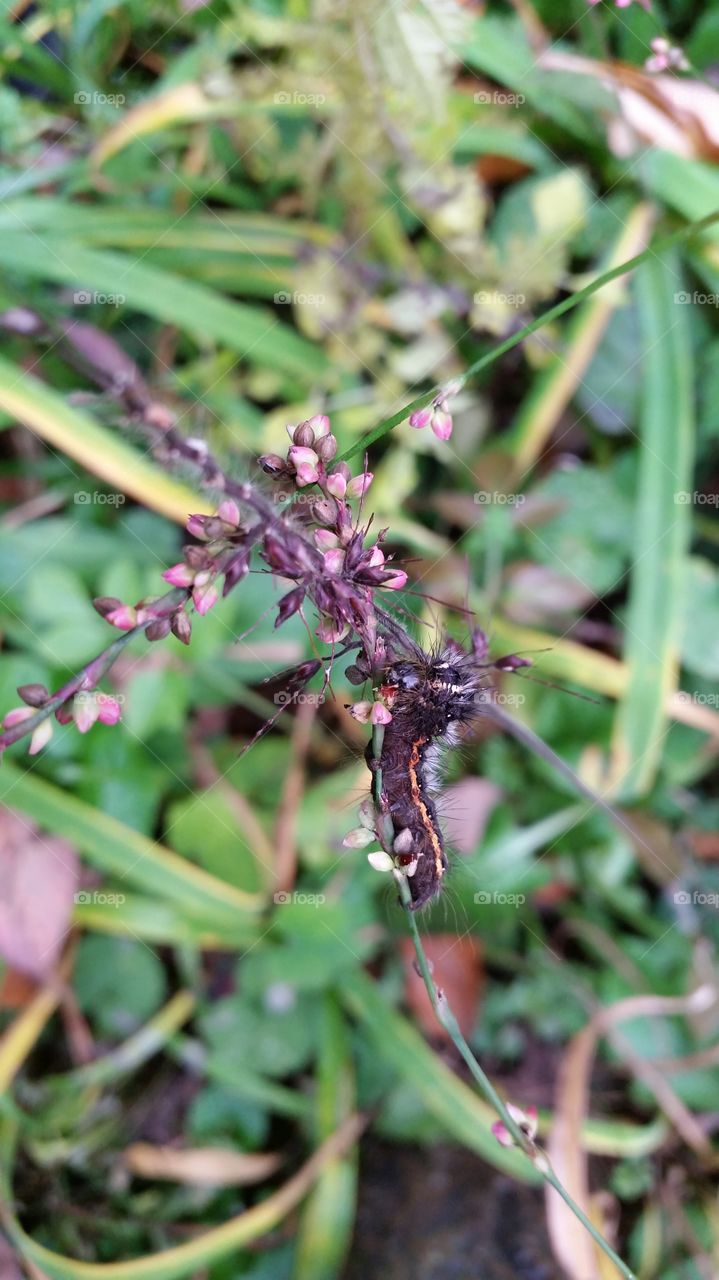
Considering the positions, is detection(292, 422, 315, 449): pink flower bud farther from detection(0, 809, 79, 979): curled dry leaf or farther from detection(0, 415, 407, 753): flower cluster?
detection(0, 809, 79, 979): curled dry leaf

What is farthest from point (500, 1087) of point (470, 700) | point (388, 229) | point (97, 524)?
point (388, 229)

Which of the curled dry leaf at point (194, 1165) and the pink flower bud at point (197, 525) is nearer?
the pink flower bud at point (197, 525)

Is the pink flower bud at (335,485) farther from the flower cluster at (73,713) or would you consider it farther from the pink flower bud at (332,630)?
the flower cluster at (73,713)

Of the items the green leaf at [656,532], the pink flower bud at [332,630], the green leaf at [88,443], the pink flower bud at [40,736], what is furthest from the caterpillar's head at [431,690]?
the green leaf at [656,532]

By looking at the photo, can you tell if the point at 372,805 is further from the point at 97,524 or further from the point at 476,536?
the point at 97,524

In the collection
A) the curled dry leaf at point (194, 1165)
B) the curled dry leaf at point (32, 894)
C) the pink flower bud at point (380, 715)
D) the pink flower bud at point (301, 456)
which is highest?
the pink flower bud at point (301, 456)

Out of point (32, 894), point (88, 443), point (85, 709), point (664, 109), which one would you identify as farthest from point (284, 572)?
point (664, 109)

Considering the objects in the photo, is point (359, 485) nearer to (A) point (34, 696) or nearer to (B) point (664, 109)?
(A) point (34, 696)
